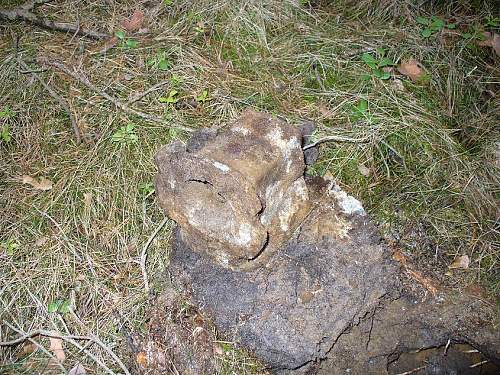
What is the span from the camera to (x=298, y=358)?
6.08ft

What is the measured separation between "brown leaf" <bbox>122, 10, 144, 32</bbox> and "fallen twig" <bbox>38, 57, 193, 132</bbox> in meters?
0.59

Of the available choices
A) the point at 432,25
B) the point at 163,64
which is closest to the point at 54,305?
the point at 163,64

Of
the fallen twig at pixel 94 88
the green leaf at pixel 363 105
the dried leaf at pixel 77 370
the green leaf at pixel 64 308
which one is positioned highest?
the green leaf at pixel 363 105

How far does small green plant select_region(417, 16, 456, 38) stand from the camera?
3.15 m

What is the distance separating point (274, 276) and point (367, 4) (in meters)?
2.50

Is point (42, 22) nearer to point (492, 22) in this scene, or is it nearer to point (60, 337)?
point (60, 337)

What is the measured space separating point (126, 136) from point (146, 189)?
394 millimetres

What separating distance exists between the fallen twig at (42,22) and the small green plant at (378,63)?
1938 mm

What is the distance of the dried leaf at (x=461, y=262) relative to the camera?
222 cm

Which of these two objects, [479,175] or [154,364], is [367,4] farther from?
[154,364]

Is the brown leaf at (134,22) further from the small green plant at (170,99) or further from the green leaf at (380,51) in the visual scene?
the green leaf at (380,51)

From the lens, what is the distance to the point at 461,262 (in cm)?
224

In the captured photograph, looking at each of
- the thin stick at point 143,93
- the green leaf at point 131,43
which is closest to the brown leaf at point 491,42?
the thin stick at point 143,93

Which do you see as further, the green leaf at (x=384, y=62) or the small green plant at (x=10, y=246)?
the green leaf at (x=384, y=62)
